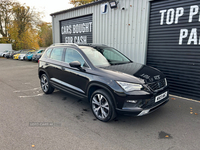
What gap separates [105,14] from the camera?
304 inches

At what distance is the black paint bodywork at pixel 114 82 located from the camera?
3088 millimetres

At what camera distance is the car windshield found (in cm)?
392

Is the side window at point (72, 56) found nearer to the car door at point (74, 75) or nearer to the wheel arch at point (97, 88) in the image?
the car door at point (74, 75)

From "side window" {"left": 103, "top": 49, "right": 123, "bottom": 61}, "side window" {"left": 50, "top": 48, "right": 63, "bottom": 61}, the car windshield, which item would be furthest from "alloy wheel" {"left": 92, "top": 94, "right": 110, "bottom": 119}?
"side window" {"left": 50, "top": 48, "right": 63, "bottom": 61}

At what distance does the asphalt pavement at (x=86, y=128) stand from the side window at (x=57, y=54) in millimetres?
1397

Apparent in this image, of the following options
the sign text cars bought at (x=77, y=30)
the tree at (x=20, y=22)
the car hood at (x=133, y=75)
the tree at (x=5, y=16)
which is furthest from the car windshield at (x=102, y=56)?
the tree at (x=5, y=16)

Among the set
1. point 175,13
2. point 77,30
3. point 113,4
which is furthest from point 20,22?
point 175,13

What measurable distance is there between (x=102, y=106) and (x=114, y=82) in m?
0.67

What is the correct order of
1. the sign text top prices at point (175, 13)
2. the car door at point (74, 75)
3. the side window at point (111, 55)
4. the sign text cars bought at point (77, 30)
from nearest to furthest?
the car door at point (74, 75) → the side window at point (111, 55) → the sign text top prices at point (175, 13) → the sign text cars bought at point (77, 30)

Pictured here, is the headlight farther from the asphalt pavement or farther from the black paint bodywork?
the asphalt pavement

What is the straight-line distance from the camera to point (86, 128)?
3.29 meters

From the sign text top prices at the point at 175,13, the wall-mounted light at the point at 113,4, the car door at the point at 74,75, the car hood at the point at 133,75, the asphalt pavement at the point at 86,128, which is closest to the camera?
the asphalt pavement at the point at 86,128

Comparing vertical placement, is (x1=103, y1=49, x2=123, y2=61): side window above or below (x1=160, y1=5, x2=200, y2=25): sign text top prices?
below

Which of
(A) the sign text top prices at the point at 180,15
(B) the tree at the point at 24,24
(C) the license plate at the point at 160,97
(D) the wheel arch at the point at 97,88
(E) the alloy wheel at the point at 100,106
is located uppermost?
(B) the tree at the point at 24,24
